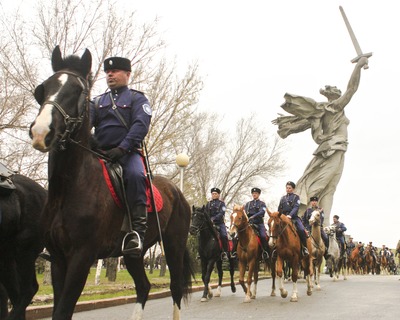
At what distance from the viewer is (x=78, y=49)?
22.5 metres

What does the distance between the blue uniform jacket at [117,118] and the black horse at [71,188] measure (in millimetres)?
691

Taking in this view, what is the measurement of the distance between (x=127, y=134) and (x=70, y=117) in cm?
108

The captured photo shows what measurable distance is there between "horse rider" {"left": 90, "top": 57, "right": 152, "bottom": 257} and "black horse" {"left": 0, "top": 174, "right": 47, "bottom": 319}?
1.71 m

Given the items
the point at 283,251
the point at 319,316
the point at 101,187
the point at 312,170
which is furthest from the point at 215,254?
the point at 312,170

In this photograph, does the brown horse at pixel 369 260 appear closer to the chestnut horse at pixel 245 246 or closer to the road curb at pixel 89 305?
the chestnut horse at pixel 245 246

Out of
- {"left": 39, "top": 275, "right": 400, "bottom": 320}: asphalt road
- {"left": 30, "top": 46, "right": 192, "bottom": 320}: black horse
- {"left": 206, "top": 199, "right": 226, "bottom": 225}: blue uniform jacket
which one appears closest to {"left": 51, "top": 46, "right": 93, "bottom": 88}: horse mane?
{"left": 30, "top": 46, "right": 192, "bottom": 320}: black horse

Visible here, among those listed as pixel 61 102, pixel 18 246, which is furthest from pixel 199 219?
pixel 61 102

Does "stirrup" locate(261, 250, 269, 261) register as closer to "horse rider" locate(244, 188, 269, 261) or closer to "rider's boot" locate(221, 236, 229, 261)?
"horse rider" locate(244, 188, 269, 261)

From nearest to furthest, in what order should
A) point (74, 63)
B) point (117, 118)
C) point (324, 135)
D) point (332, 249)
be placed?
1. point (74, 63)
2. point (117, 118)
3. point (332, 249)
4. point (324, 135)

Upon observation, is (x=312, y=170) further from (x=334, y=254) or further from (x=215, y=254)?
(x=215, y=254)

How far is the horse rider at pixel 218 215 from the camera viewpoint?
58.0 ft

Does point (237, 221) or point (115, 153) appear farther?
point (237, 221)

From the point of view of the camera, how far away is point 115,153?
19.8 feet

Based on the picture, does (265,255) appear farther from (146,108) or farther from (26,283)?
(146,108)
